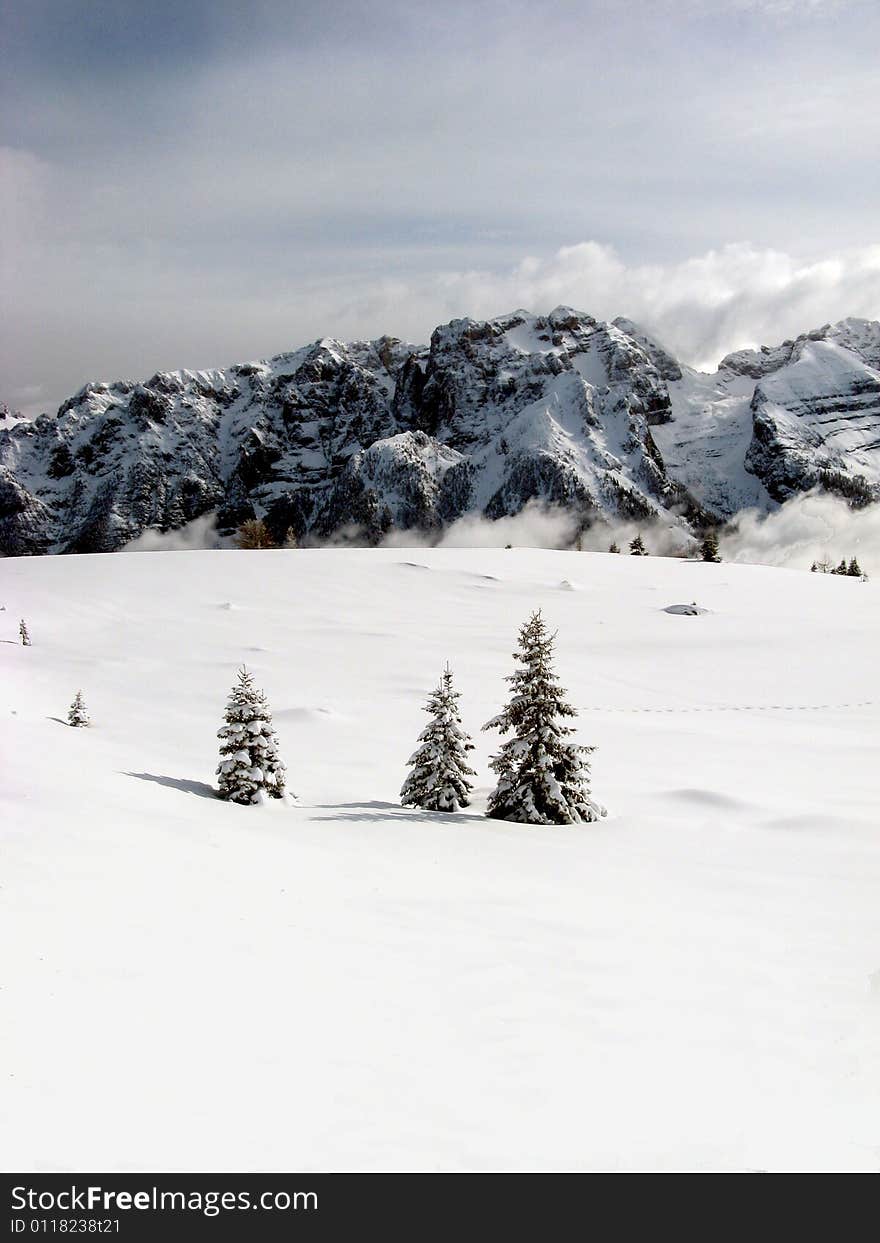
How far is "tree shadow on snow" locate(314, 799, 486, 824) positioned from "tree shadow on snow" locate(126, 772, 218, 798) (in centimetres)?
245

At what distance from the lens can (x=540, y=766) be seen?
58.5ft

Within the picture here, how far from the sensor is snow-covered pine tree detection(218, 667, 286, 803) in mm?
17672

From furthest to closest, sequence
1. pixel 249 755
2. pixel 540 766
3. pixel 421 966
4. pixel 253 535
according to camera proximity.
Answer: pixel 253 535
pixel 249 755
pixel 540 766
pixel 421 966

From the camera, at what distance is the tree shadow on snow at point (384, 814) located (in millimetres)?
16953

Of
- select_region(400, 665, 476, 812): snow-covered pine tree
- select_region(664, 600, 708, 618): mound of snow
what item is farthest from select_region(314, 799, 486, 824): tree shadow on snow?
select_region(664, 600, 708, 618): mound of snow

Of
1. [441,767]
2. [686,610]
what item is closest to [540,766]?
[441,767]

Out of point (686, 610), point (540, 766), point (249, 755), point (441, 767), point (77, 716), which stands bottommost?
point (77, 716)

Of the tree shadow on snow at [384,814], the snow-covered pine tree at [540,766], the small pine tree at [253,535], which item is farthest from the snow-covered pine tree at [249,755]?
the small pine tree at [253,535]

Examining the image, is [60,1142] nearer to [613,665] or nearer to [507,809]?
[507,809]

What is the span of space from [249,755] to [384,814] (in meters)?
3.21

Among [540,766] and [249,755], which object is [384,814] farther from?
[540,766]

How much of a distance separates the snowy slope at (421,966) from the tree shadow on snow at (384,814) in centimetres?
14

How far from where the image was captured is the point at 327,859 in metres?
12.9
